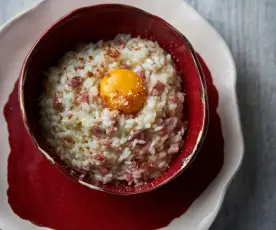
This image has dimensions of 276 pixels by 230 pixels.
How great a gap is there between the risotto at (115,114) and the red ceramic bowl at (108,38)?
34 mm

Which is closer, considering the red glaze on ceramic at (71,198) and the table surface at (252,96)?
the red glaze on ceramic at (71,198)

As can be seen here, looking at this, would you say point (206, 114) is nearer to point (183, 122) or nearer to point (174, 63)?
point (183, 122)

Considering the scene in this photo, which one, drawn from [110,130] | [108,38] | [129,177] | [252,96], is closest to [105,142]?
[110,130]

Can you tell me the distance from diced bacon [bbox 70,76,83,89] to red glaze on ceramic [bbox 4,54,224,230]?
0.22m

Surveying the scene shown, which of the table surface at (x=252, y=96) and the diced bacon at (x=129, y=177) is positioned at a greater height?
the table surface at (x=252, y=96)

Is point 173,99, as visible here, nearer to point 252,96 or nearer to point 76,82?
point 76,82

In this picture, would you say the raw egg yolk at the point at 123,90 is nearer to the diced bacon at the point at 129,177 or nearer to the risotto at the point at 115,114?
the risotto at the point at 115,114

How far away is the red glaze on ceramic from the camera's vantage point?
1595 millimetres

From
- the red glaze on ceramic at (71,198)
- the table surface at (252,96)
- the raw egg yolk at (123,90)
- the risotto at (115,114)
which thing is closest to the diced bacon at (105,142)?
the risotto at (115,114)

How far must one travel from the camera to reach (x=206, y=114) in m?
1.49

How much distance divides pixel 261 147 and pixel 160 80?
54cm

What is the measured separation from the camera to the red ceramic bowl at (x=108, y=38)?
4.85ft

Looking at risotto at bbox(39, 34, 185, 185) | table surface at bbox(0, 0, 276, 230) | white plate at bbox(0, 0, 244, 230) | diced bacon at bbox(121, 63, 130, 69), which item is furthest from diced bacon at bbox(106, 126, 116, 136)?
table surface at bbox(0, 0, 276, 230)

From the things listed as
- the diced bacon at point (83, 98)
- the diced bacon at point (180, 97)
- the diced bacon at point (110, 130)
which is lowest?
the diced bacon at point (110, 130)
